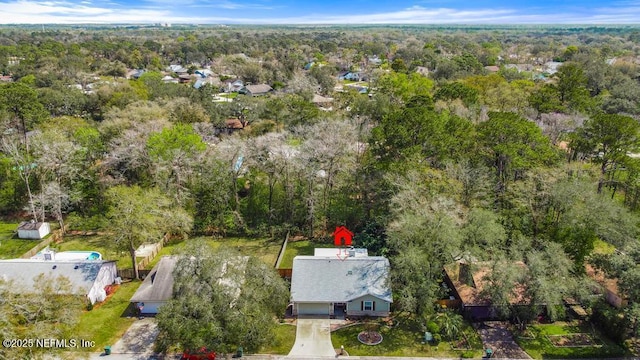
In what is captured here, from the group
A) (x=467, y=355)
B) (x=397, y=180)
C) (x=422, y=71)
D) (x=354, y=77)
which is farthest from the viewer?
(x=354, y=77)

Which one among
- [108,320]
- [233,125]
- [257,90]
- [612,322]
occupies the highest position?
[257,90]

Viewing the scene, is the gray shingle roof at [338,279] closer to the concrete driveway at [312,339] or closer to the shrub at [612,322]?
the concrete driveway at [312,339]

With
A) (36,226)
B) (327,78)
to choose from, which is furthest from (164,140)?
(327,78)

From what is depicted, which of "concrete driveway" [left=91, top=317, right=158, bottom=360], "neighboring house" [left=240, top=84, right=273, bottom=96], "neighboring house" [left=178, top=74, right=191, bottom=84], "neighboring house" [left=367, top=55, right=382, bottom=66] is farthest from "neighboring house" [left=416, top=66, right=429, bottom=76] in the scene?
"concrete driveway" [left=91, top=317, right=158, bottom=360]

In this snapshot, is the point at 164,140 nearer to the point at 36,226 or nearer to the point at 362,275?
the point at 36,226

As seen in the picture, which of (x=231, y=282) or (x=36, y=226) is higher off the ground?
(x=231, y=282)

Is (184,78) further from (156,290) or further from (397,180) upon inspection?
(156,290)

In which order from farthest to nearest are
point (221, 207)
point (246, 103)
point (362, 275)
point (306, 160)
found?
point (246, 103) → point (221, 207) → point (306, 160) → point (362, 275)

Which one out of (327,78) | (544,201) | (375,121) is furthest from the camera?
(327,78)

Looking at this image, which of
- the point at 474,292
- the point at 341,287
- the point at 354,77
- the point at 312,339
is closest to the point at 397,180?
the point at 474,292
